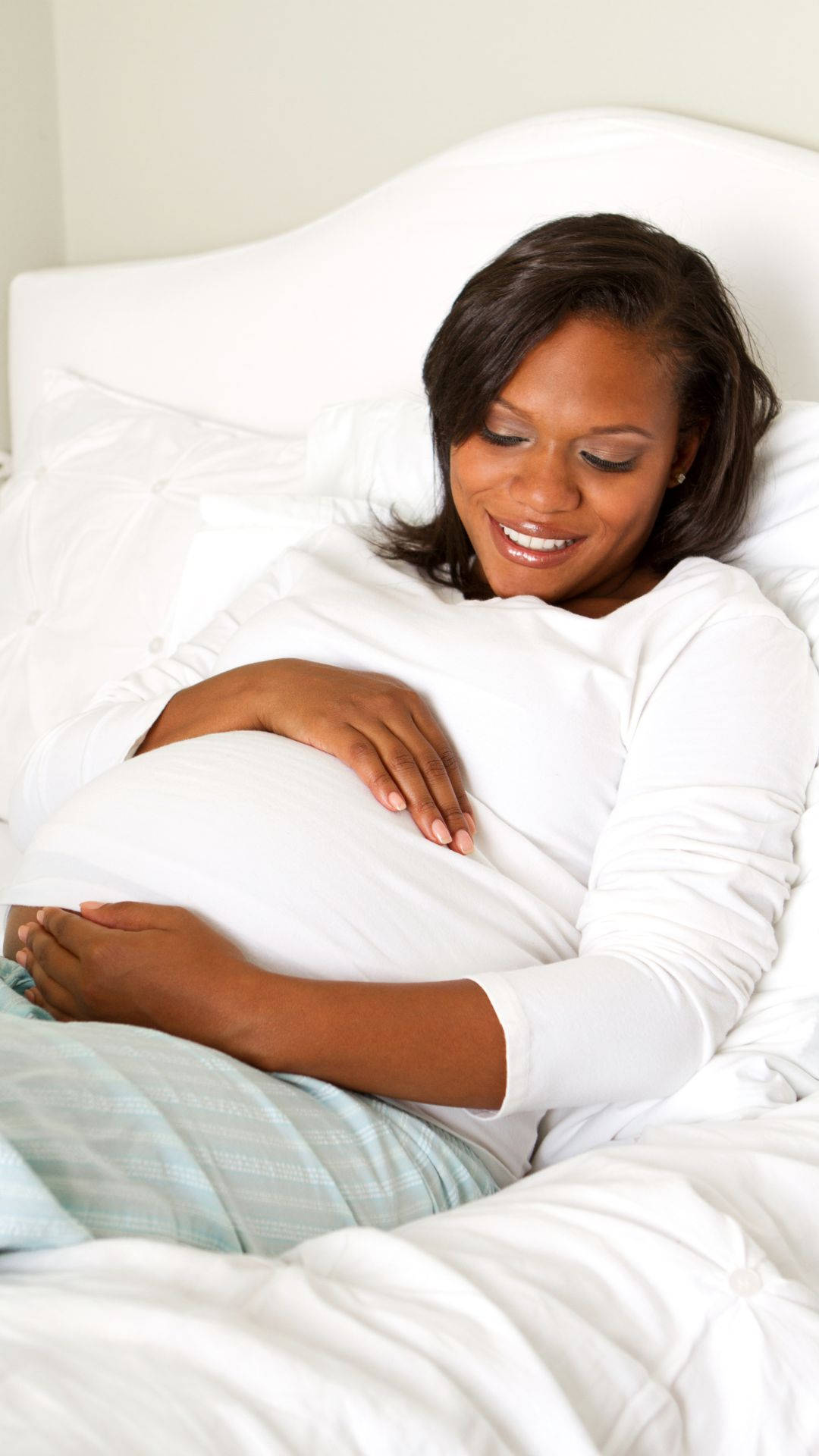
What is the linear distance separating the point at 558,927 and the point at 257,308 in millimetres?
1209

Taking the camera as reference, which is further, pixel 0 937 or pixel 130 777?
pixel 0 937

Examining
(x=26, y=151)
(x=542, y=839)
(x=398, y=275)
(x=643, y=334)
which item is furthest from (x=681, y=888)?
(x=26, y=151)

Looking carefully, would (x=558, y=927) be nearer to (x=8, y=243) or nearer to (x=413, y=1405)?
(x=413, y=1405)

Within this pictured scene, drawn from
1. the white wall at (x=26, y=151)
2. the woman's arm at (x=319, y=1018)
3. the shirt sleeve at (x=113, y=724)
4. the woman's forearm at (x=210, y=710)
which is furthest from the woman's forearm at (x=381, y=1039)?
the white wall at (x=26, y=151)

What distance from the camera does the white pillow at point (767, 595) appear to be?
3.32ft

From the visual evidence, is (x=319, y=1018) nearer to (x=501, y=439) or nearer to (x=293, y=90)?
(x=501, y=439)

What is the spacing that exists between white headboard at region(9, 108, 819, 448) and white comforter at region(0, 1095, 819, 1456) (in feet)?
3.18

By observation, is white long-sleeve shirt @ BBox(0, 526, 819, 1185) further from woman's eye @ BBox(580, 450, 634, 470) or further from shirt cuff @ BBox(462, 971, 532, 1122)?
woman's eye @ BBox(580, 450, 634, 470)

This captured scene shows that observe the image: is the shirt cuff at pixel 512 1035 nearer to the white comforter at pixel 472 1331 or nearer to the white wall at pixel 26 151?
the white comforter at pixel 472 1331

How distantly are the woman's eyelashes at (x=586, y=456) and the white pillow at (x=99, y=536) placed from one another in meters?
0.53

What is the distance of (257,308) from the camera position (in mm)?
1971

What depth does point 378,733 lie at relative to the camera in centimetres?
111

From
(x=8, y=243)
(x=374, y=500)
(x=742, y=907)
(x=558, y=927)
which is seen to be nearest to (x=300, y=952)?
(x=558, y=927)

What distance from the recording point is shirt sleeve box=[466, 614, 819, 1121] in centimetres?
96
